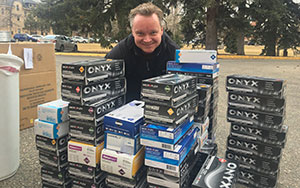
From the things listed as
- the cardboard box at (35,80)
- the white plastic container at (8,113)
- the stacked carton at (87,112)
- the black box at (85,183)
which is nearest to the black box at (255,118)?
the stacked carton at (87,112)

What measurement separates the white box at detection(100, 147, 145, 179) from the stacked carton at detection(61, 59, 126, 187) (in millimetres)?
101

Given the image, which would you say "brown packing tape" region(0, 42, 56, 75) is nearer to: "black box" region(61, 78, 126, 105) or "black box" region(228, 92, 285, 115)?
"black box" region(61, 78, 126, 105)

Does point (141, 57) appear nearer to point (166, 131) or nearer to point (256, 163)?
point (166, 131)


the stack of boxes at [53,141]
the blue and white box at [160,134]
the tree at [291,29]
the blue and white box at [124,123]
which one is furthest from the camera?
the tree at [291,29]

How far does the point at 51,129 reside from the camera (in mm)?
2021

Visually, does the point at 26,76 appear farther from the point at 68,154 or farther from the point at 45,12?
the point at 45,12

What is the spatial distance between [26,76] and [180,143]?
119 inches

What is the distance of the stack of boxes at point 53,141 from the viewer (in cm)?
204

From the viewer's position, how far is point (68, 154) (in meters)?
2.04

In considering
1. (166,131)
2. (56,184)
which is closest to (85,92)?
(166,131)

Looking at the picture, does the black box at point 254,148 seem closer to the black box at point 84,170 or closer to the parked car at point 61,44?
the black box at point 84,170

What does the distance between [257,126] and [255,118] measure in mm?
81

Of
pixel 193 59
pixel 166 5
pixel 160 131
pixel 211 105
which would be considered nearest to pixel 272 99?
pixel 211 105

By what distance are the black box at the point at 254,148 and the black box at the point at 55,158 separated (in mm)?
1657
